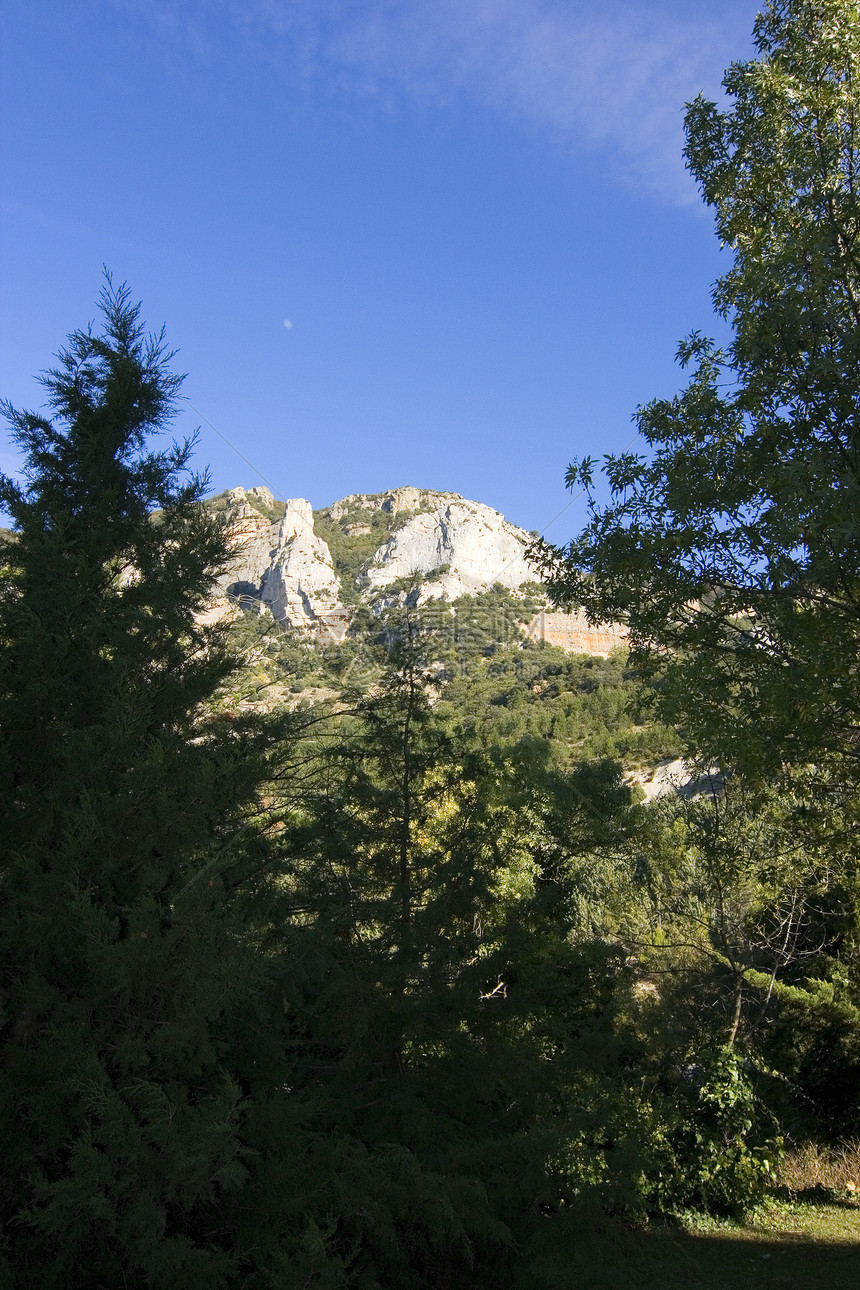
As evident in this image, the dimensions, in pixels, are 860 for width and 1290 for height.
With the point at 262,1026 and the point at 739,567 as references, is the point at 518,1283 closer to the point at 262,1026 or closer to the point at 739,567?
the point at 262,1026

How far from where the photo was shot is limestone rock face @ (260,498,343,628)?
9427mm

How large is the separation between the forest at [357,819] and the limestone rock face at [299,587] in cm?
168

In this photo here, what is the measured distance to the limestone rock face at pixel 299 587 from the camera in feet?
30.9

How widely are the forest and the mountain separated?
1.74 feet

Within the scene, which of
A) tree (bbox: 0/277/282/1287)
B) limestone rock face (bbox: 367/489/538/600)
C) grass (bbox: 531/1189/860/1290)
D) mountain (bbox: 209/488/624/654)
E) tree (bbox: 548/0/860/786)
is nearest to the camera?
tree (bbox: 0/277/282/1287)

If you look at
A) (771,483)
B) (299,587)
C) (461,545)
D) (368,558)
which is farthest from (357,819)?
(461,545)

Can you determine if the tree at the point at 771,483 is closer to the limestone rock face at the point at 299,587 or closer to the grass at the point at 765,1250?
the limestone rock face at the point at 299,587

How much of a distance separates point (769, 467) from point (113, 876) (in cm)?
437

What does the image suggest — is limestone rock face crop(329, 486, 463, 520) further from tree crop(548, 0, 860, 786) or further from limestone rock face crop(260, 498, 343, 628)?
tree crop(548, 0, 860, 786)

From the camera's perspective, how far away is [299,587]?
18.2 metres

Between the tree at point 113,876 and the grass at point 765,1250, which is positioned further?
the grass at point 765,1250

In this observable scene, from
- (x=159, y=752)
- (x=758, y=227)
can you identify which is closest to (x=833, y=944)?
(x=758, y=227)

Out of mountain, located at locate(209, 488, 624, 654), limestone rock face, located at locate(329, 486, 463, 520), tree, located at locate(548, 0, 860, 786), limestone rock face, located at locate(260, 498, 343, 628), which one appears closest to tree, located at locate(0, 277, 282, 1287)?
mountain, located at locate(209, 488, 624, 654)

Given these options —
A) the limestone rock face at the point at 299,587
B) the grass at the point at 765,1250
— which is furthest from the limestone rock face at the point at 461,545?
the grass at the point at 765,1250
